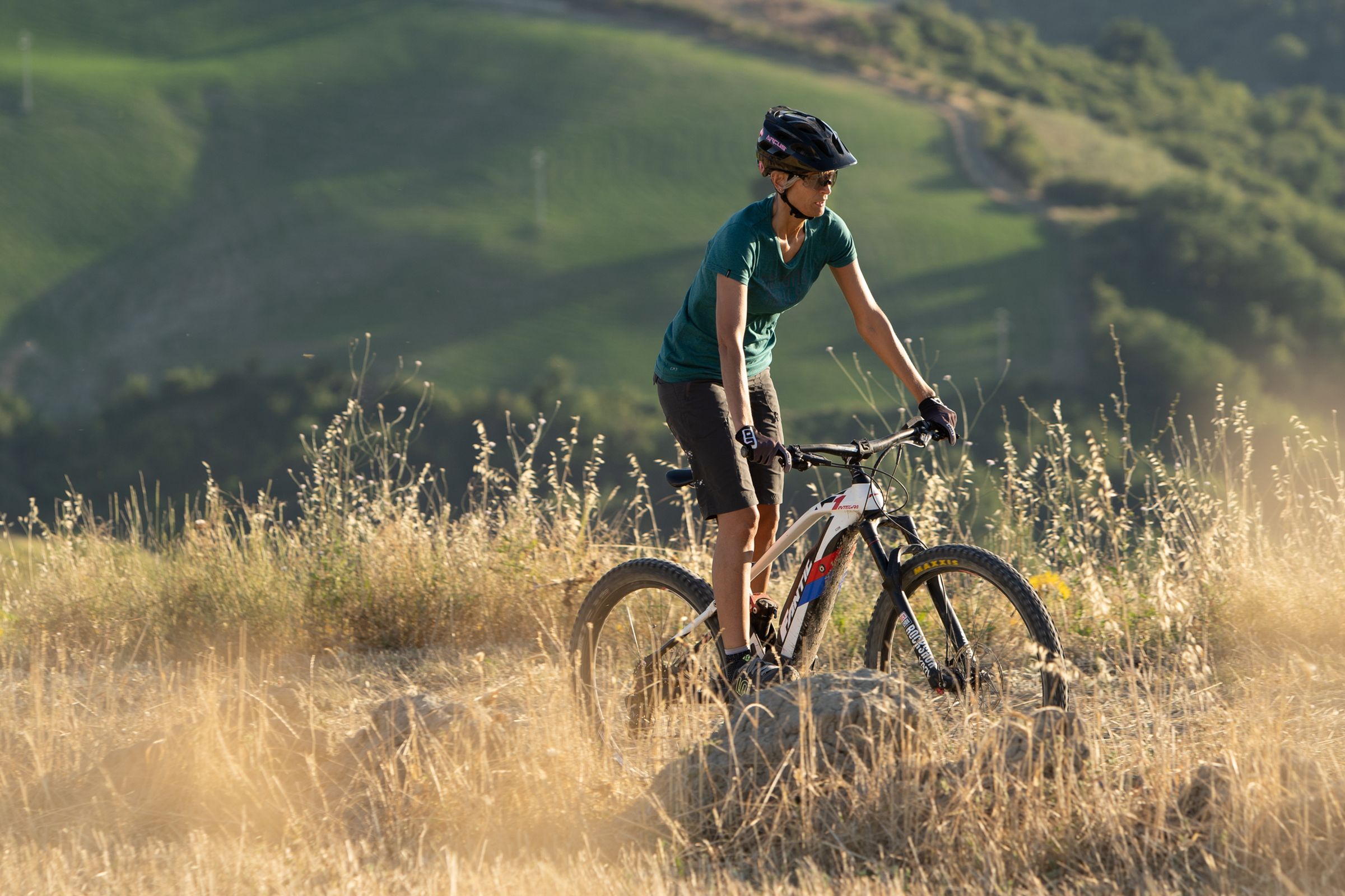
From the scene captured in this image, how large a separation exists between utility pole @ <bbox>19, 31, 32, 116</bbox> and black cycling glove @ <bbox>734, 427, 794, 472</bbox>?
94541 millimetres

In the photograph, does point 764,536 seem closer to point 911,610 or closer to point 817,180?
point 911,610

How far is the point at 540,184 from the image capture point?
291 ft

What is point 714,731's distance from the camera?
3875mm

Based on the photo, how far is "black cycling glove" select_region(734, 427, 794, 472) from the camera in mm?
3756

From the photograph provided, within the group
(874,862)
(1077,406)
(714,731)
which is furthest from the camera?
(1077,406)

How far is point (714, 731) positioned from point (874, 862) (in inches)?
26.3

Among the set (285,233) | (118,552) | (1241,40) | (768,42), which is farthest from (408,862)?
(1241,40)

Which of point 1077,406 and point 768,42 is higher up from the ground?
point 768,42

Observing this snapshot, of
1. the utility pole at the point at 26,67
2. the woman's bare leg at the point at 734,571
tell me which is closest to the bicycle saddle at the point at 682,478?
the woman's bare leg at the point at 734,571

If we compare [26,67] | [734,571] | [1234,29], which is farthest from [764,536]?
[1234,29]

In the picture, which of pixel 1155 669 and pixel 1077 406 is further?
pixel 1077 406

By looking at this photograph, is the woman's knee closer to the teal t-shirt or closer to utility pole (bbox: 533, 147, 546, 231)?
the teal t-shirt

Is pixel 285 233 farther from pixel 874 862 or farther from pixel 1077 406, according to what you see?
pixel 874 862

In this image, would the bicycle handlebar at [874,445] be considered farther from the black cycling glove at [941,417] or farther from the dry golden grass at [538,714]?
the dry golden grass at [538,714]
